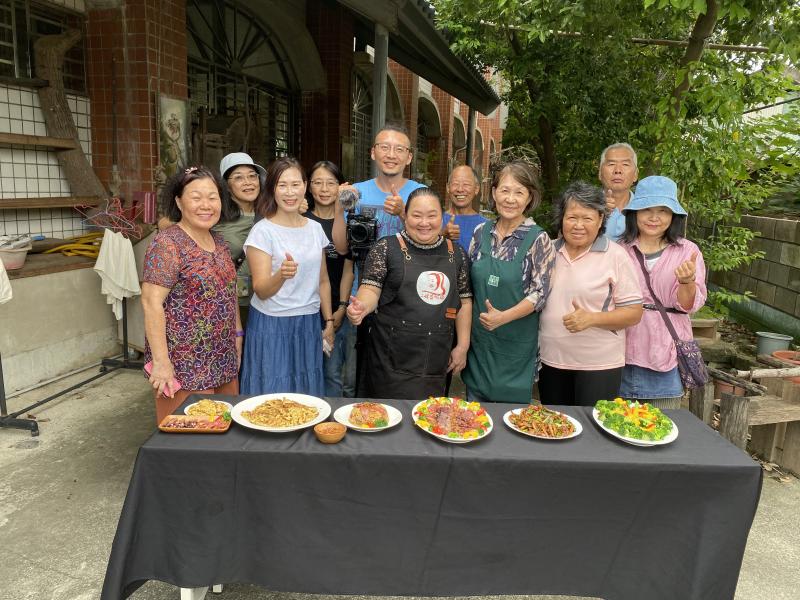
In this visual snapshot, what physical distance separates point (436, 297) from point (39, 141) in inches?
146

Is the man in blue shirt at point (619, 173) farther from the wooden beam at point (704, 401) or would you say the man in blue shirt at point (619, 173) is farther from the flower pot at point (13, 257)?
the flower pot at point (13, 257)

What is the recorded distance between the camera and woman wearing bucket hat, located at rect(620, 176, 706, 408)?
9.30 ft

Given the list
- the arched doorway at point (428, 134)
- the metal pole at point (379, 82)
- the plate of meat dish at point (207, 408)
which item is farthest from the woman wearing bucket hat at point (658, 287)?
the arched doorway at point (428, 134)

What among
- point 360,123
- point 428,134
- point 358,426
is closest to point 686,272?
point 358,426

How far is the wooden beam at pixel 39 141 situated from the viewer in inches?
168

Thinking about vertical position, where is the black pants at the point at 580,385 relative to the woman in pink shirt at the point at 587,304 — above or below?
below

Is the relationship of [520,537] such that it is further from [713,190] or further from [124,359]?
[124,359]

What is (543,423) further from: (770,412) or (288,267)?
(770,412)

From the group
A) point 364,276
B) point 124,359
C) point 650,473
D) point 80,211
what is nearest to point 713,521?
point 650,473

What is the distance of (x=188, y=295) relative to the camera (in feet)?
8.18

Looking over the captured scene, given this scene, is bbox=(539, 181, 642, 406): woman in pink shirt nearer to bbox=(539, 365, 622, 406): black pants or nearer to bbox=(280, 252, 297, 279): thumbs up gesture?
bbox=(539, 365, 622, 406): black pants

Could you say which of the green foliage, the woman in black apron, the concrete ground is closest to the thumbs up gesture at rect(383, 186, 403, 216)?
the woman in black apron

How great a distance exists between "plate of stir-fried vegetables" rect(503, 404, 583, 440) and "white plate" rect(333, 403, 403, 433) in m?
0.43

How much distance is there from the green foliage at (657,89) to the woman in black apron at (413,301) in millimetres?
1792
